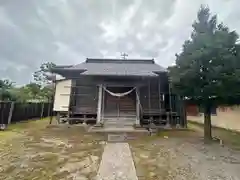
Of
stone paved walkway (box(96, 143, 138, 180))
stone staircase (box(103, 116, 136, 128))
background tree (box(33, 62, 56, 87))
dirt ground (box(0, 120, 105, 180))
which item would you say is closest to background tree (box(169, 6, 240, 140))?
stone paved walkway (box(96, 143, 138, 180))

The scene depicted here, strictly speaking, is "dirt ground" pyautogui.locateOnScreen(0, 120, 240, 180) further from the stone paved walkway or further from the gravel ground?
the stone paved walkway

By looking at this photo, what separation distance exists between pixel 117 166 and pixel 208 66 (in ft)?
15.3

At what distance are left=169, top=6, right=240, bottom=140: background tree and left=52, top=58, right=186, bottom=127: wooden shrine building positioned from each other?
3.18 m

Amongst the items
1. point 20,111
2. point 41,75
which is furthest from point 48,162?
point 41,75

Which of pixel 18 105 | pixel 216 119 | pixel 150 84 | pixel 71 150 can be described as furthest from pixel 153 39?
pixel 71 150

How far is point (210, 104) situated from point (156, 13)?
7831 millimetres

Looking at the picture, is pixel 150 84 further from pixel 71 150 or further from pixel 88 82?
pixel 71 150

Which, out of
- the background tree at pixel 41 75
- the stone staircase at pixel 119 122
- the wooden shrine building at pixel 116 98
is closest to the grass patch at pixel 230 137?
the wooden shrine building at pixel 116 98

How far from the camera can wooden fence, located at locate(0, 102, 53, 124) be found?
10453 mm

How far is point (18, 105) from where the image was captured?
12055 mm

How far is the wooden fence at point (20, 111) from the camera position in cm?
1045

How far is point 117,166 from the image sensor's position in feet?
12.0

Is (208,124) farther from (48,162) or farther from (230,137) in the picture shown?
(48,162)

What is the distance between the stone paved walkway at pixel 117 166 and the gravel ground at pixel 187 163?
0.55 feet
